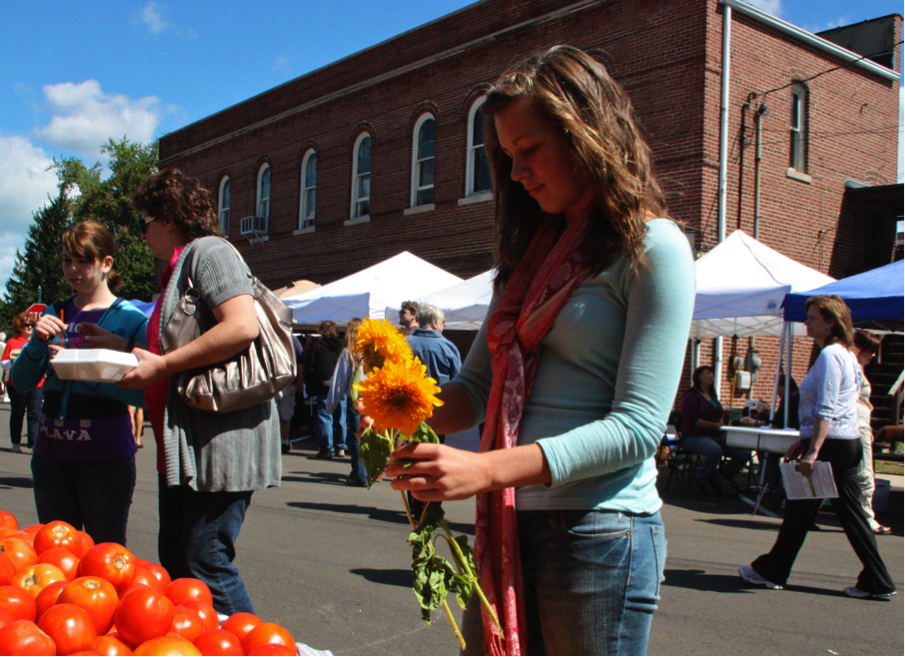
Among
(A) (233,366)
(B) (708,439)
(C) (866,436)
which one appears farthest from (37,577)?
(B) (708,439)

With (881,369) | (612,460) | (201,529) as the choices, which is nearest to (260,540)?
(201,529)

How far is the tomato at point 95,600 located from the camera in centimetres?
183

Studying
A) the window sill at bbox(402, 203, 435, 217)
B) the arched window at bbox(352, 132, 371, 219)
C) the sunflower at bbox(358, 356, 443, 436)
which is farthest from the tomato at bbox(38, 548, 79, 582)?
the arched window at bbox(352, 132, 371, 219)

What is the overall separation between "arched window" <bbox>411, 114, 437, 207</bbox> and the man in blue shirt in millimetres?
11662

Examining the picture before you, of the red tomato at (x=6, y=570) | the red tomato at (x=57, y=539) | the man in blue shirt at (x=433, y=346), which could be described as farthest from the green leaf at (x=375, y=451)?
the man in blue shirt at (x=433, y=346)

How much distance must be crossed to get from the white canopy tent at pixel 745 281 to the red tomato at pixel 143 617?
726 centimetres

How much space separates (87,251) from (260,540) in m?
3.28

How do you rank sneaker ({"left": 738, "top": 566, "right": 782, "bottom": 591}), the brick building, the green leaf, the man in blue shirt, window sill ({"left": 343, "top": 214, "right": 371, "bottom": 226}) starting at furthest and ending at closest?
window sill ({"left": 343, "top": 214, "right": 371, "bottom": 226})
the brick building
the man in blue shirt
sneaker ({"left": 738, "top": 566, "right": 782, "bottom": 591})
the green leaf

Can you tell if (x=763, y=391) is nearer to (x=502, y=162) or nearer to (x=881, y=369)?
(x=881, y=369)

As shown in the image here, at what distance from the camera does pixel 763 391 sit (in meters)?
14.3

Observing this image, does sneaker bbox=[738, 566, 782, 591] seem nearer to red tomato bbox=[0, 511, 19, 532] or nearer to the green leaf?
red tomato bbox=[0, 511, 19, 532]

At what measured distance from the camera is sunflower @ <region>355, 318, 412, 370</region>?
1316 millimetres

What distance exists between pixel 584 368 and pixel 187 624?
3.73 feet

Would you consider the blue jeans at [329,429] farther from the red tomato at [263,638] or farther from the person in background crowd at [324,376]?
the red tomato at [263,638]
